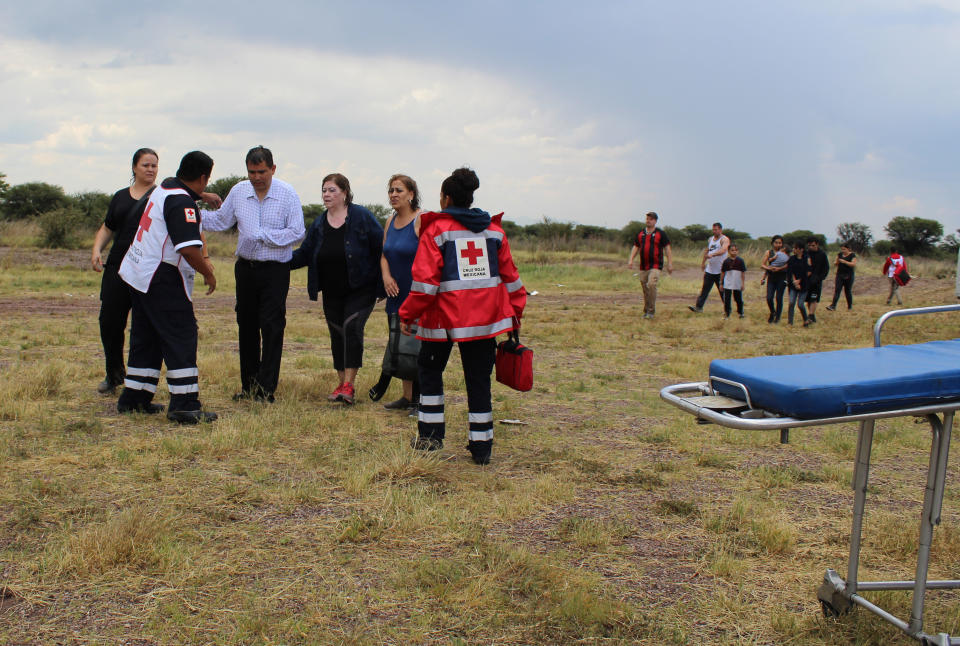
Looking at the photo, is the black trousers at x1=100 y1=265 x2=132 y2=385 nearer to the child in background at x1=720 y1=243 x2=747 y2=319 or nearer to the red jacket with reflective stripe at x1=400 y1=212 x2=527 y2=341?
the red jacket with reflective stripe at x1=400 y1=212 x2=527 y2=341

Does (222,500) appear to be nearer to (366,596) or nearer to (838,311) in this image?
(366,596)

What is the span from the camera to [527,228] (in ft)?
203

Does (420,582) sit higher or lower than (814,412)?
lower

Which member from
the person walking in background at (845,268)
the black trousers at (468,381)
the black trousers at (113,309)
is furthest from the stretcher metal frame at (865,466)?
the person walking in background at (845,268)

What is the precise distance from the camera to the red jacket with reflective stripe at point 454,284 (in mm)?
4969

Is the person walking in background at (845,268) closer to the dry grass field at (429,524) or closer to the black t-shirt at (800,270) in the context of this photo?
the black t-shirt at (800,270)

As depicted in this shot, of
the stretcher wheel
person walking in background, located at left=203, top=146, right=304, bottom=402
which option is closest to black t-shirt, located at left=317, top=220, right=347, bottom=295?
person walking in background, located at left=203, top=146, right=304, bottom=402

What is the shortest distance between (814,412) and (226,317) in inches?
500

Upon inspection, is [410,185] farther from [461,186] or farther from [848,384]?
[848,384]

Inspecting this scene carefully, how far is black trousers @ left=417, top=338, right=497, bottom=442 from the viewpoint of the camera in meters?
5.21

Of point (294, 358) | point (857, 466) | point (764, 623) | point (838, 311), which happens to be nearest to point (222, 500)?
point (764, 623)

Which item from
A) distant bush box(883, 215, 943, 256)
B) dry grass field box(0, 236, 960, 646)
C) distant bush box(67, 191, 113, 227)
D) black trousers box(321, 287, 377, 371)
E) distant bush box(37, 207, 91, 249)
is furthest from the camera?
distant bush box(883, 215, 943, 256)

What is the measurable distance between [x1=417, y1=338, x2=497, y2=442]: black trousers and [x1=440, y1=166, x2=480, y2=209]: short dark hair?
894 millimetres

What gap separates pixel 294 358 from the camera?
9.56m
